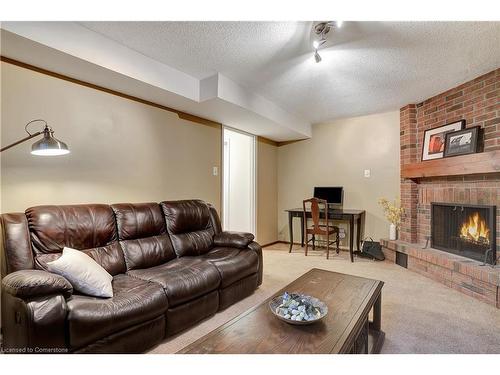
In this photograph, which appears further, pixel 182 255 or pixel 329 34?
pixel 182 255

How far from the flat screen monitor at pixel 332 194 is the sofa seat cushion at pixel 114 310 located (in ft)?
10.9

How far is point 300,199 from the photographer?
4.91m

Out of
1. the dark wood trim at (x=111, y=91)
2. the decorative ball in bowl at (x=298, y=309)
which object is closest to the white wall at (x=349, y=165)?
the dark wood trim at (x=111, y=91)

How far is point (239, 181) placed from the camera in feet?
15.8

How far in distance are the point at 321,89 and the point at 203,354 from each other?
9.75 feet

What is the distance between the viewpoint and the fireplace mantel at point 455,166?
247 centimetres

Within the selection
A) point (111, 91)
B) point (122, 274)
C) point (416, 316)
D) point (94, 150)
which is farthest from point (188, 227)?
point (416, 316)

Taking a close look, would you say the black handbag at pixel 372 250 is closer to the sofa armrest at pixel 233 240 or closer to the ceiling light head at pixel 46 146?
the sofa armrest at pixel 233 240

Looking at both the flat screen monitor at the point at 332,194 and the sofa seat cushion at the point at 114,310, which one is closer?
the sofa seat cushion at the point at 114,310

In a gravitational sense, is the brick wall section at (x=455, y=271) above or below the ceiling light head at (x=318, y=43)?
below

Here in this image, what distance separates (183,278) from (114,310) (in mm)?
532

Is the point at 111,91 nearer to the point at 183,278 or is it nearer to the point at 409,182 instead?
the point at 183,278
